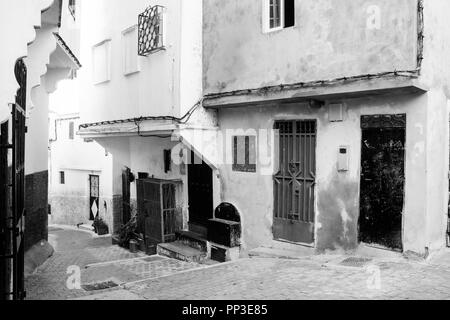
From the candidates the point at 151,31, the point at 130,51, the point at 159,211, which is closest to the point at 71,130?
the point at 130,51

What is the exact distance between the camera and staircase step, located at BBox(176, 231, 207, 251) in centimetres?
1084

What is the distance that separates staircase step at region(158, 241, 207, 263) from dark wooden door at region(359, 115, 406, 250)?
4212 mm

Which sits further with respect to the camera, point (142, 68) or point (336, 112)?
point (142, 68)

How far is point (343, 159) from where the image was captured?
25.9ft

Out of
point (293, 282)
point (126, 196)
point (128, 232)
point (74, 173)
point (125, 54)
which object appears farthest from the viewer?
point (74, 173)

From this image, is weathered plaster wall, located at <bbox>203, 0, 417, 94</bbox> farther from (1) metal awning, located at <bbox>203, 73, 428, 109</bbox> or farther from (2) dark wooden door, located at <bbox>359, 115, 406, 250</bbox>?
(2) dark wooden door, located at <bbox>359, 115, 406, 250</bbox>

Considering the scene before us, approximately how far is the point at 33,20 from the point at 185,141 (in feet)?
16.5

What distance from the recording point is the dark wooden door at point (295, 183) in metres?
8.53

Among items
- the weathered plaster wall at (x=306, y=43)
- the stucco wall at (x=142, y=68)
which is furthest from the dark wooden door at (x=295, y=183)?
the stucco wall at (x=142, y=68)

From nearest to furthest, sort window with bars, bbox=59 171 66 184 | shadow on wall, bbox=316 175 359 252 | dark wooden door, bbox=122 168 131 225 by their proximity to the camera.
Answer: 1. shadow on wall, bbox=316 175 359 252
2. dark wooden door, bbox=122 168 131 225
3. window with bars, bbox=59 171 66 184

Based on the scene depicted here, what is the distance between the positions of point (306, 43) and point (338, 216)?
3.26 metres

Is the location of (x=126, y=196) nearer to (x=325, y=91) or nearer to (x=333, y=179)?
(x=333, y=179)

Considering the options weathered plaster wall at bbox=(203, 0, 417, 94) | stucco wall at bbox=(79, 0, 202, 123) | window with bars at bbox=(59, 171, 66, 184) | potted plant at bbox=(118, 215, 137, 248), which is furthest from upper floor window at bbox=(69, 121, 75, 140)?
weathered plaster wall at bbox=(203, 0, 417, 94)

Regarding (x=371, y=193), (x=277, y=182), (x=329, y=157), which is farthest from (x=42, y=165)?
(x=371, y=193)
